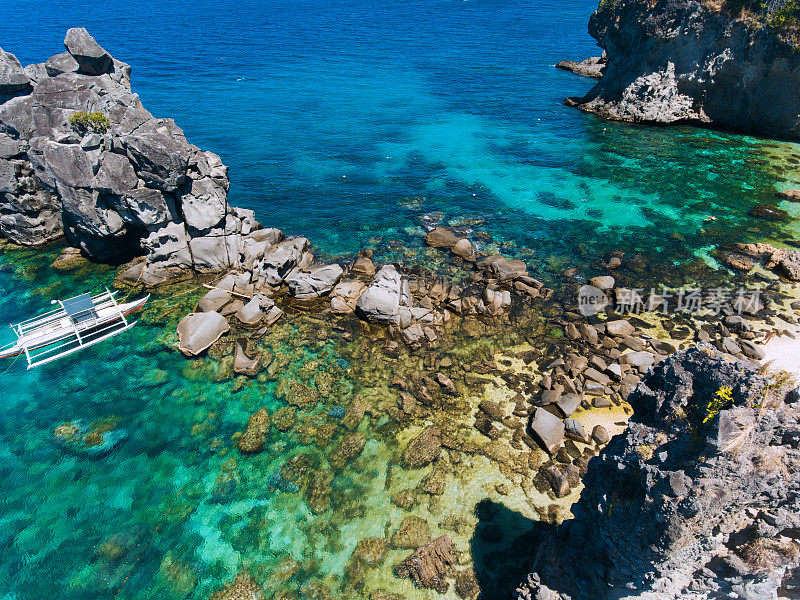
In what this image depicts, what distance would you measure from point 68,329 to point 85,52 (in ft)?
63.2

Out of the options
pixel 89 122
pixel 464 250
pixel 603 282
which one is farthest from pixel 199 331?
pixel 603 282

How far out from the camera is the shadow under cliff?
1430cm

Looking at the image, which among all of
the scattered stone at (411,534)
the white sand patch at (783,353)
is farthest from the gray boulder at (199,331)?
the white sand patch at (783,353)

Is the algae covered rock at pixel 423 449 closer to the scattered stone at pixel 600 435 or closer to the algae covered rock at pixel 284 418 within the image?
the algae covered rock at pixel 284 418

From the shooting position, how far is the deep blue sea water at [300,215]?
16031 mm

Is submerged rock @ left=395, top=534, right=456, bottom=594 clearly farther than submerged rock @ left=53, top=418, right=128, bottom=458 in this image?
No

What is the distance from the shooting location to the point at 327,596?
14336mm

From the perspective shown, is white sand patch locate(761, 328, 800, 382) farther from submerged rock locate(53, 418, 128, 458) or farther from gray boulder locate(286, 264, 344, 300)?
submerged rock locate(53, 418, 128, 458)

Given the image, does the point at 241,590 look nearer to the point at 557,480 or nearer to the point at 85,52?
the point at 557,480

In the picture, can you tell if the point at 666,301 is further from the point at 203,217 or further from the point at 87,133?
the point at 87,133

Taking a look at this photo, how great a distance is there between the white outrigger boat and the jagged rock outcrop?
25792 mm

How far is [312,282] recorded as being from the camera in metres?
26.7

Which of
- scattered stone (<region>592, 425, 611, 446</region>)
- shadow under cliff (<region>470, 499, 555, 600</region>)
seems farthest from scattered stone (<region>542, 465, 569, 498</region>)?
scattered stone (<region>592, 425, 611, 446</region>)

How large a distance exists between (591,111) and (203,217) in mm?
49776
